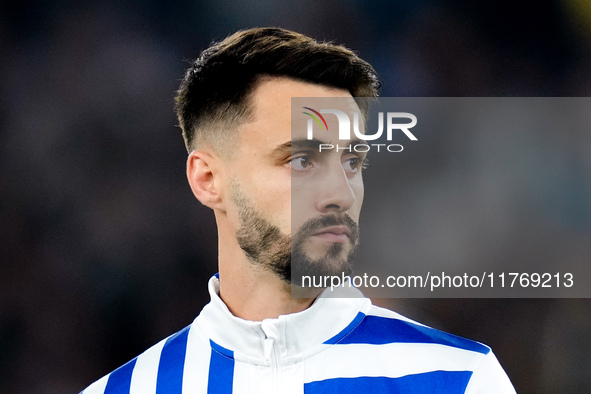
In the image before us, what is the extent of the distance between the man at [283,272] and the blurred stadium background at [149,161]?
116 centimetres

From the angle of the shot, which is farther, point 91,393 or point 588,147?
point 588,147

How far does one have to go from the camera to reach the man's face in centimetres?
133

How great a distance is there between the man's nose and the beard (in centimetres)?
2

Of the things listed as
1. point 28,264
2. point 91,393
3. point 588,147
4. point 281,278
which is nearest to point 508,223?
point 588,147

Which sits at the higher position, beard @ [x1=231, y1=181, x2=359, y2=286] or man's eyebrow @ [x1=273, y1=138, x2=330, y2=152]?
man's eyebrow @ [x1=273, y1=138, x2=330, y2=152]

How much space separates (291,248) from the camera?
1.34m

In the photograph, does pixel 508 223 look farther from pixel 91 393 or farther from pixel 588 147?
pixel 91 393

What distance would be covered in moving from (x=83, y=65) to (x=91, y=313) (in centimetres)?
103

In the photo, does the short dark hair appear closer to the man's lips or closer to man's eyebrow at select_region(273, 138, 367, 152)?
man's eyebrow at select_region(273, 138, 367, 152)

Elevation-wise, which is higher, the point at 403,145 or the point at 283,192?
Result: the point at 403,145

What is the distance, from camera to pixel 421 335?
4.56 ft

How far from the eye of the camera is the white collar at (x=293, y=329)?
53.5 inches

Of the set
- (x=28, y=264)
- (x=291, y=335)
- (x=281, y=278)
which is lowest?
(x=291, y=335)

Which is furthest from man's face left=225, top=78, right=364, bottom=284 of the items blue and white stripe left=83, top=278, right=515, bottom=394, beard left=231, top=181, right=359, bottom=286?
blue and white stripe left=83, top=278, right=515, bottom=394
